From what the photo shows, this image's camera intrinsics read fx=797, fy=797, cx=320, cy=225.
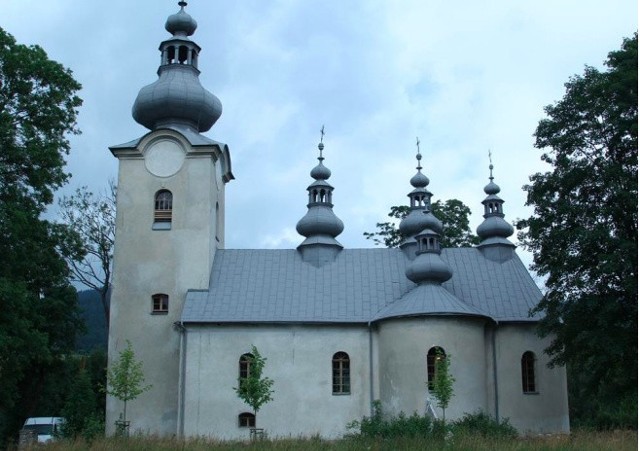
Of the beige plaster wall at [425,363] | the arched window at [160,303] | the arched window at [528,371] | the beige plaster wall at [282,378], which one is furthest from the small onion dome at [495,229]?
the arched window at [160,303]

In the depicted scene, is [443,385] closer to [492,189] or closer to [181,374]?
[181,374]

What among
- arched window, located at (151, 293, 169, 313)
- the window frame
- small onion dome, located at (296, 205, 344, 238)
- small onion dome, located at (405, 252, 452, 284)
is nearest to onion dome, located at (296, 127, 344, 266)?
small onion dome, located at (296, 205, 344, 238)

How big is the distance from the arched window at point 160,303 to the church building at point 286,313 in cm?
4

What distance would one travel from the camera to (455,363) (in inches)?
935

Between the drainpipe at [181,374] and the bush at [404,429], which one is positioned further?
the drainpipe at [181,374]

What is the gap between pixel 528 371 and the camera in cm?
2533

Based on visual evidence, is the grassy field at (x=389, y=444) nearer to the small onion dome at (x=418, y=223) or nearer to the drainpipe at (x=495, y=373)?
the drainpipe at (x=495, y=373)

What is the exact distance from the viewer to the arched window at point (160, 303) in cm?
2608

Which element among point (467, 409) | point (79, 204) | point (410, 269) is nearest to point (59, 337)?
point (79, 204)

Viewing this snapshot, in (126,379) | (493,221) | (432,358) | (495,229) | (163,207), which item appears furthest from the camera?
(493,221)

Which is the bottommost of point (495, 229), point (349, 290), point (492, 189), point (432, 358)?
point (432, 358)

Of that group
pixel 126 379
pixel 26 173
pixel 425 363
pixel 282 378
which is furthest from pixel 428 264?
pixel 26 173

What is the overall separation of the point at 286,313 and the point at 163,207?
5672mm

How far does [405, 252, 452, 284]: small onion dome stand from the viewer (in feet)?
82.9
